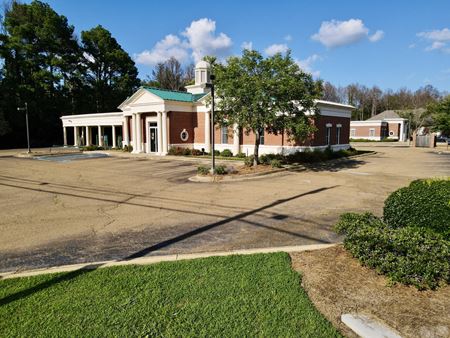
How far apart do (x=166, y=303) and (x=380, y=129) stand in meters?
60.4

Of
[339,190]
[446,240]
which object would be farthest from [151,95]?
[446,240]

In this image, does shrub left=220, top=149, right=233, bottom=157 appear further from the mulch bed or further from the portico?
the mulch bed

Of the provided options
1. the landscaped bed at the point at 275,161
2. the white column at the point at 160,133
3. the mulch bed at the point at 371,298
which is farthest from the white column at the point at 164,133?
the mulch bed at the point at 371,298

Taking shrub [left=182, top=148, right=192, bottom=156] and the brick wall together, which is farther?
the brick wall

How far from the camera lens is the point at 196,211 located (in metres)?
9.26

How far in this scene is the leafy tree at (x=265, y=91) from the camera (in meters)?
16.1

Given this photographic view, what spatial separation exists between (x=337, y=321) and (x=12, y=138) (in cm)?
5367

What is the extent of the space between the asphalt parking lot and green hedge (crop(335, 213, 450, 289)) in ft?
5.16

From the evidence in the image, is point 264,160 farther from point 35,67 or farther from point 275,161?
point 35,67

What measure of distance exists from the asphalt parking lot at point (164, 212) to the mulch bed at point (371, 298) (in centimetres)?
157

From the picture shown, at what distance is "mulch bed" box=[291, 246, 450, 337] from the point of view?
3.67m

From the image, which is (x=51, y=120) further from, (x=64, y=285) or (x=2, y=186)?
(x=64, y=285)

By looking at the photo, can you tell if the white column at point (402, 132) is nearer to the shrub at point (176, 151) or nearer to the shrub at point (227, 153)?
the shrub at point (227, 153)

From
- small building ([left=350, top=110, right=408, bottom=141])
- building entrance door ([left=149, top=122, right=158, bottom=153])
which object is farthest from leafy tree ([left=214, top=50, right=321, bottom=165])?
small building ([left=350, top=110, right=408, bottom=141])
